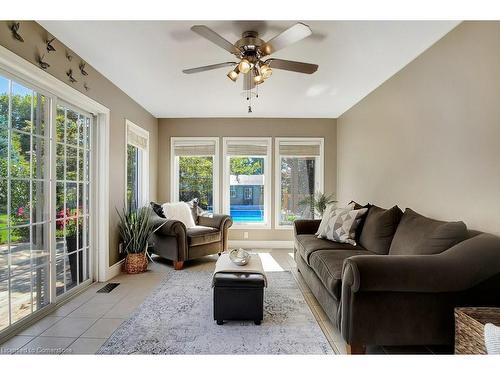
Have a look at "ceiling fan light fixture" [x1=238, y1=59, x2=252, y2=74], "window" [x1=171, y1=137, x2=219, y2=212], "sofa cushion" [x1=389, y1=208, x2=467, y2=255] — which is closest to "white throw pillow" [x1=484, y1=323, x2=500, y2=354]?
"sofa cushion" [x1=389, y1=208, x2=467, y2=255]

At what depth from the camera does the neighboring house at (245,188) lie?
17.7ft

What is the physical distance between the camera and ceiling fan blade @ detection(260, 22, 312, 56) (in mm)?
1868

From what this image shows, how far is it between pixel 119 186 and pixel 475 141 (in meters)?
3.83

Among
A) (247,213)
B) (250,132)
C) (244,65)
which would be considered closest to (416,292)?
(244,65)

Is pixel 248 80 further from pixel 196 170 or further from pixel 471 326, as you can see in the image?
pixel 196 170

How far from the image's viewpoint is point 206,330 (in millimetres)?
2174

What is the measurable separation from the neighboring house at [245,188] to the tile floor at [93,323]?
2162mm

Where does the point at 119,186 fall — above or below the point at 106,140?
below

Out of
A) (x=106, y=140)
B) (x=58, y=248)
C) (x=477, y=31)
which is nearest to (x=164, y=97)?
(x=106, y=140)

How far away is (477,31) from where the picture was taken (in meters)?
2.04

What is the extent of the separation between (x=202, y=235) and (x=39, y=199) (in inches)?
83.2

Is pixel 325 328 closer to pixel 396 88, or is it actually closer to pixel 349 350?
pixel 349 350

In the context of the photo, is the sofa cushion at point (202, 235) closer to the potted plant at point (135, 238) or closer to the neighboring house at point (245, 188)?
the potted plant at point (135, 238)

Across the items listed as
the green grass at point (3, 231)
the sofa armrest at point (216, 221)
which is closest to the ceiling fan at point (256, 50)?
the green grass at point (3, 231)
